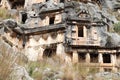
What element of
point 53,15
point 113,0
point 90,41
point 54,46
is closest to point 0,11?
point 53,15

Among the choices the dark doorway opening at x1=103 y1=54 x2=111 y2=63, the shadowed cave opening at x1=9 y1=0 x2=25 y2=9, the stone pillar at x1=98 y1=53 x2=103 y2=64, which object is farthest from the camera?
the shadowed cave opening at x1=9 y1=0 x2=25 y2=9

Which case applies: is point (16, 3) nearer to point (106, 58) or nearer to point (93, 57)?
point (93, 57)

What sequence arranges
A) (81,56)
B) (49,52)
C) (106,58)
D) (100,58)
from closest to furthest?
1. (100,58)
2. (81,56)
3. (106,58)
4. (49,52)

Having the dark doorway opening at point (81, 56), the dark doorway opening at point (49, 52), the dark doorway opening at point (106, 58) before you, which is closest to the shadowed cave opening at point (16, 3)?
the dark doorway opening at point (49, 52)

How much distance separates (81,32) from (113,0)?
14208mm

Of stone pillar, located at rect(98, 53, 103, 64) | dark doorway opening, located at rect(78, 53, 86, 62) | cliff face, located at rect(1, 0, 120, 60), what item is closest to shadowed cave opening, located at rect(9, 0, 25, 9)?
cliff face, located at rect(1, 0, 120, 60)

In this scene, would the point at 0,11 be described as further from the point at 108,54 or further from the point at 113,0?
the point at 113,0

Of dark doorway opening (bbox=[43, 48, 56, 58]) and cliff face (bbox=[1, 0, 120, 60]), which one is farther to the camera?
dark doorway opening (bbox=[43, 48, 56, 58])

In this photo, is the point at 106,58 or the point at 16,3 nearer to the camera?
the point at 106,58

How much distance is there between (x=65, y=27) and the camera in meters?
22.1

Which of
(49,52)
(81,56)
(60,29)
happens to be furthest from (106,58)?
(49,52)

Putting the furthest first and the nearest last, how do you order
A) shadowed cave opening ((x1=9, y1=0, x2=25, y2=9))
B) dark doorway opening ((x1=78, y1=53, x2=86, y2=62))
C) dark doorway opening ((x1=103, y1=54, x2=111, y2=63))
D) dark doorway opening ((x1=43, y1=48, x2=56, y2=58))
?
shadowed cave opening ((x1=9, y1=0, x2=25, y2=9)) < dark doorway opening ((x1=43, y1=48, x2=56, y2=58)) < dark doorway opening ((x1=103, y1=54, x2=111, y2=63)) < dark doorway opening ((x1=78, y1=53, x2=86, y2=62))

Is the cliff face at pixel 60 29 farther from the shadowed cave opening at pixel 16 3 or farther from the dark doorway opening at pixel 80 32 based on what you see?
the shadowed cave opening at pixel 16 3

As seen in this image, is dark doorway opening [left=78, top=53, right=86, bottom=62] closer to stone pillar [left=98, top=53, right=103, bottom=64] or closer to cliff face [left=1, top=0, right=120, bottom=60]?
cliff face [left=1, top=0, right=120, bottom=60]
